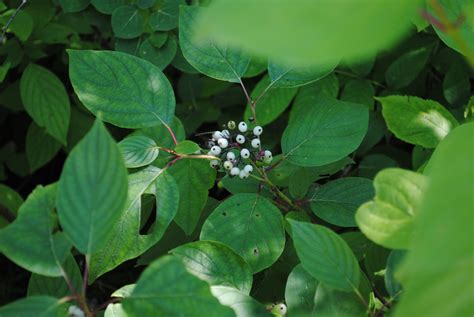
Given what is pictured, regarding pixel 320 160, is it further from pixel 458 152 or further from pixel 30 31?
pixel 30 31

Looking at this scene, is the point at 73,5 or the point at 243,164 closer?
the point at 243,164

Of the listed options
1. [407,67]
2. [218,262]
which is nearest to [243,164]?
[218,262]

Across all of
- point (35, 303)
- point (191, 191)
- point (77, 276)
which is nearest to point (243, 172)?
point (191, 191)

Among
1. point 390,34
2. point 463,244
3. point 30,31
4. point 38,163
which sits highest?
point 390,34

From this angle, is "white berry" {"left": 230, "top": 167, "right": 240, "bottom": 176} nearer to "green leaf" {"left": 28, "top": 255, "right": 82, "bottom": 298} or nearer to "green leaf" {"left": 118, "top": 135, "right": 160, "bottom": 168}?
"green leaf" {"left": 118, "top": 135, "right": 160, "bottom": 168}

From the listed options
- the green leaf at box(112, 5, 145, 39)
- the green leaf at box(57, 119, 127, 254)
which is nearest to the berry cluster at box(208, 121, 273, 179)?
the green leaf at box(57, 119, 127, 254)

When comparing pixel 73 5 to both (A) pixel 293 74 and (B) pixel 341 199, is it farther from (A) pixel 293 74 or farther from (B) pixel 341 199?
(B) pixel 341 199
